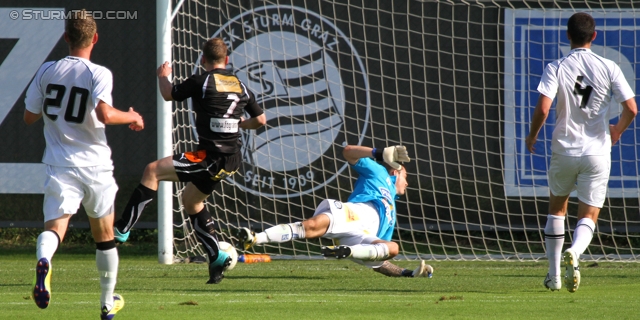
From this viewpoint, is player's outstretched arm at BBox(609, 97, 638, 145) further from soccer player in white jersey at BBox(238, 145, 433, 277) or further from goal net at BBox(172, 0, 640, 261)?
goal net at BBox(172, 0, 640, 261)

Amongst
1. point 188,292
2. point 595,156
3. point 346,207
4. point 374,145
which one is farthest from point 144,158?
point 595,156

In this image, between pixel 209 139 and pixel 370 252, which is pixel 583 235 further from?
Answer: pixel 209 139

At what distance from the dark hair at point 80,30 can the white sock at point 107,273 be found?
1.17m

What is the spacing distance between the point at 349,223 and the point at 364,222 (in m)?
0.17

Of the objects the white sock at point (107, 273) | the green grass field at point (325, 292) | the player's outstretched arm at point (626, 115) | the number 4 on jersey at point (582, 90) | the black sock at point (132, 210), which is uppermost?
the number 4 on jersey at point (582, 90)

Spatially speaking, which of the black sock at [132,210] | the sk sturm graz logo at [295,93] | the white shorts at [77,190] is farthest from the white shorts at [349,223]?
the white shorts at [77,190]

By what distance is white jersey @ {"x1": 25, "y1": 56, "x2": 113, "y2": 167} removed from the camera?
181 inches

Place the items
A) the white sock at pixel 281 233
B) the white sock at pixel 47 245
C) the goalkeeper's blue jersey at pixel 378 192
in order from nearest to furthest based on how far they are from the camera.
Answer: the white sock at pixel 47 245 < the white sock at pixel 281 233 < the goalkeeper's blue jersey at pixel 378 192

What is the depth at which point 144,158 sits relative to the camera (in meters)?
10.6

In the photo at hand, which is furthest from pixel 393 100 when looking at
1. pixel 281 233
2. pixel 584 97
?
pixel 584 97

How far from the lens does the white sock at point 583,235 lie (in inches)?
245

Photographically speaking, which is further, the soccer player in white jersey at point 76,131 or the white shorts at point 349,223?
the white shorts at point 349,223

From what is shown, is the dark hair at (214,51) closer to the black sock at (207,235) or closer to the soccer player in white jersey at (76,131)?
the black sock at (207,235)

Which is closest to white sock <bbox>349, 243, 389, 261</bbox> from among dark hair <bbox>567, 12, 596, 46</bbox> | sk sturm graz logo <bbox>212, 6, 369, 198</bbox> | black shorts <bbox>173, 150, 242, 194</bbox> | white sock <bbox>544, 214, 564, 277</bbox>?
black shorts <bbox>173, 150, 242, 194</bbox>
